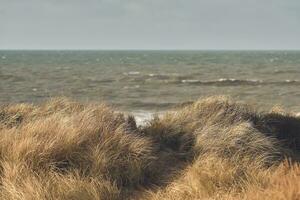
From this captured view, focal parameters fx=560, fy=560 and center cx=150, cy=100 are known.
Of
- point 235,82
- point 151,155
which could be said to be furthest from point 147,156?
point 235,82

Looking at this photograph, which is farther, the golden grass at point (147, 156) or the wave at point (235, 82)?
the wave at point (235, 82)

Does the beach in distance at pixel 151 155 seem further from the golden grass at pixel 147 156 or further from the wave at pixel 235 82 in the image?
the wave at pixel 235 82

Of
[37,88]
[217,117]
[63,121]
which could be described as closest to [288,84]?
[37,88]

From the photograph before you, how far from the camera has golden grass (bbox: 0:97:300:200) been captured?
5.91 meters

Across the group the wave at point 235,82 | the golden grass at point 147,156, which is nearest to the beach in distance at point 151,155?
the golden grass at point 147,156

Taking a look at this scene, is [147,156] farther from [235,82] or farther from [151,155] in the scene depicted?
[235,82]

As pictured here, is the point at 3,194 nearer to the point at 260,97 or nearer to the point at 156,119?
the point at 156,119

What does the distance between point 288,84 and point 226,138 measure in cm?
3123

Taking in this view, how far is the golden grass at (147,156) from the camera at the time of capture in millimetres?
5906

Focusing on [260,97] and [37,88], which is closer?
[260,97]

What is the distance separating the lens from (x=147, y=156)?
758cm

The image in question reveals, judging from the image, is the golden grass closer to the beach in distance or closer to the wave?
the beach in distance

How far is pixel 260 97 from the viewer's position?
1178 inches

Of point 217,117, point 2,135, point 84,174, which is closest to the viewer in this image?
point 84,174
